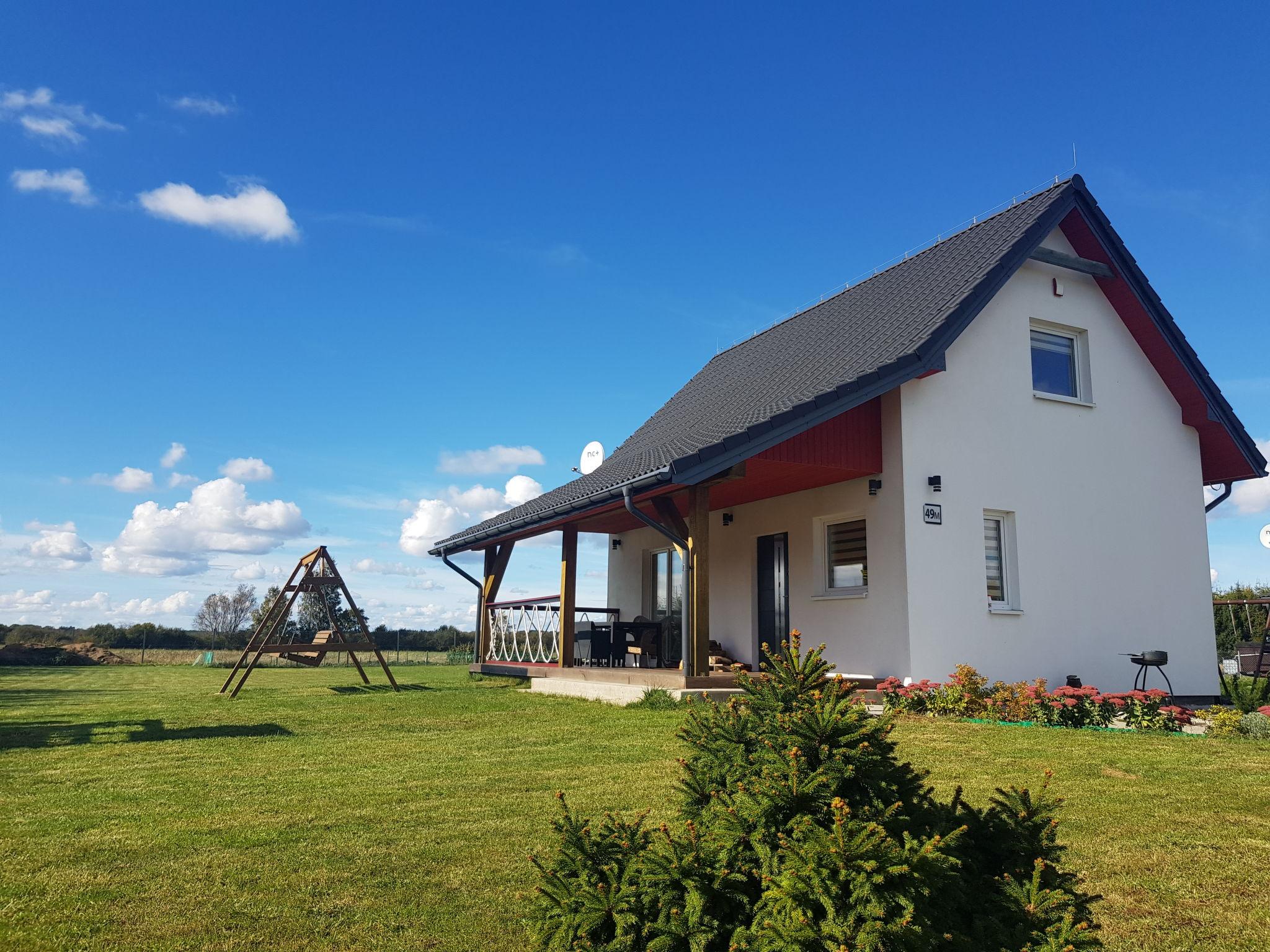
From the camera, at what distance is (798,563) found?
13320 mm

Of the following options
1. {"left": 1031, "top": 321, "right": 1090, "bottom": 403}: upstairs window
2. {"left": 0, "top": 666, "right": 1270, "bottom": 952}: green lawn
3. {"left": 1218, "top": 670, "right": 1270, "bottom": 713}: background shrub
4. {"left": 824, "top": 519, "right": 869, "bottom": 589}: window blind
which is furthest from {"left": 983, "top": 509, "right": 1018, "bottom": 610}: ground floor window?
{"left": 0, "top": 666, "right": 1270, "bottom": 952}: green lawn

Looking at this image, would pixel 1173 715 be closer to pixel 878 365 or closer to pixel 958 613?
pixel 958 613

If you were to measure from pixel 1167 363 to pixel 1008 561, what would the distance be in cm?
475

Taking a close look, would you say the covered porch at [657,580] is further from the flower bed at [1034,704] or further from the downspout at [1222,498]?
the downspout at [1222,498]

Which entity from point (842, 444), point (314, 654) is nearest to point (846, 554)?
point (842, 444)

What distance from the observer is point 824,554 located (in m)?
13.0

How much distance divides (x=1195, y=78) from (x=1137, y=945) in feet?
44.6

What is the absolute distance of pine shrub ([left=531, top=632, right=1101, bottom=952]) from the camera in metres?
2.19

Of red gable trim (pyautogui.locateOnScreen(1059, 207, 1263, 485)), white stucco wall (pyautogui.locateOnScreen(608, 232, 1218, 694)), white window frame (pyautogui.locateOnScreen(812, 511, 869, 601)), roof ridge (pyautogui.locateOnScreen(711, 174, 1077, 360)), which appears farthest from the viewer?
roof ridge (pyautogui.locateOnScreen(711, 174, 1077, 360))

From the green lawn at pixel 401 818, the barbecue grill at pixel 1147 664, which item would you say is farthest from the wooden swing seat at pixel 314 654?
the barbecue grill at pixel 1147 664

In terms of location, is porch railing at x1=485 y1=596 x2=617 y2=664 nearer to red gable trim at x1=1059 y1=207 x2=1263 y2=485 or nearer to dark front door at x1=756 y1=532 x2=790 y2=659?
dark front door at x1=756 y1=532 x2=790 y2=659

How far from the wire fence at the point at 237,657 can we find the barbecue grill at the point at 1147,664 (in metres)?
20.6

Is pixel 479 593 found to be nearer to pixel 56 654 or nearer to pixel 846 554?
pixel 846 554

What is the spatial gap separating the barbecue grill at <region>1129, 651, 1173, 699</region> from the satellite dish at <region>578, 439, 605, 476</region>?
32.2 ft
